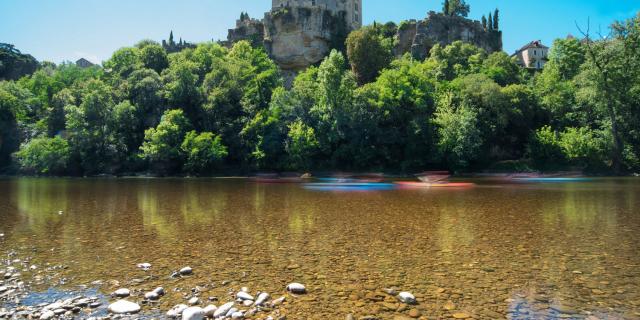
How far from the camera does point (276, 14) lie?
80.3m

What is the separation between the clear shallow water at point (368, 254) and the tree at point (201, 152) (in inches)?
1314

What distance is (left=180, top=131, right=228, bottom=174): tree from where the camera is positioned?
51.7 metres

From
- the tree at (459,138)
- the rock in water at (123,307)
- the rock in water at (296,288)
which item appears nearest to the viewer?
the rock in water at (123,307)

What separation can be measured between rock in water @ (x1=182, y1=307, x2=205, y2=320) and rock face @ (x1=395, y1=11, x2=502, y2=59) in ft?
255

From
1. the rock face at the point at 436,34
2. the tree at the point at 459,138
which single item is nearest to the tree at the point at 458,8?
the rock face at the point at 436,34

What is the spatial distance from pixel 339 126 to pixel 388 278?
145 feet

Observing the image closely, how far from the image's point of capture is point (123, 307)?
20.3 feet

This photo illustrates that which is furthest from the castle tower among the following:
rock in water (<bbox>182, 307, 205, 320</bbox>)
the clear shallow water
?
rock in water (<bbox>182, 307, 205, 320</bbox>)

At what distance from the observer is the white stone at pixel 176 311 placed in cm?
596

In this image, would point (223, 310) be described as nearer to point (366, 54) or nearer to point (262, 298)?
point (262, 298)

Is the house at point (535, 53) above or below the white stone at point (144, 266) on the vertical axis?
above

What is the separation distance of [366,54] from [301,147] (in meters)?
25.2

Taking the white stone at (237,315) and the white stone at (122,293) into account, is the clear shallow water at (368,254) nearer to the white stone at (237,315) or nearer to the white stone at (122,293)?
the white stone at (122,293)

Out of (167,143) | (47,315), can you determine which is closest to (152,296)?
(47,315)
